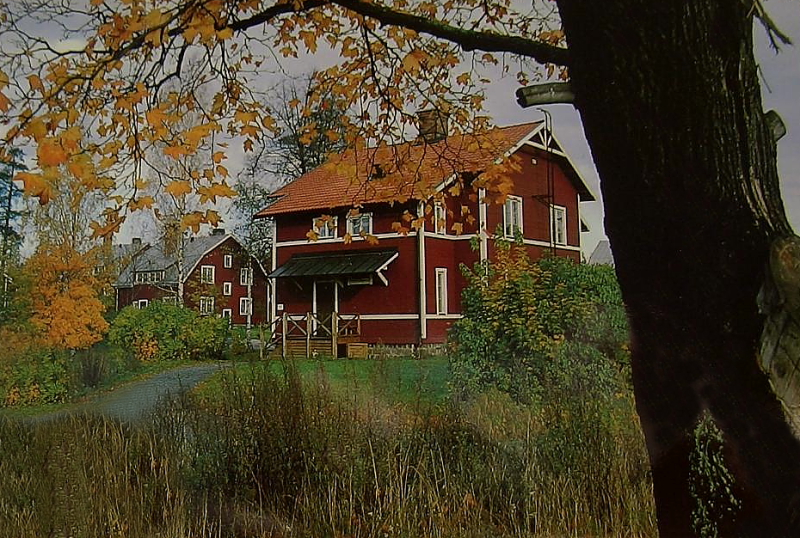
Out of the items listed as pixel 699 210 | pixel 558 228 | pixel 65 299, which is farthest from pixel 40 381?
pixel 699 210

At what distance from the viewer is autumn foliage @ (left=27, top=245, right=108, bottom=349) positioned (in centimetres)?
161

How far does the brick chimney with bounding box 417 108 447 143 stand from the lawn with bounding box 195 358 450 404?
21.8 inches

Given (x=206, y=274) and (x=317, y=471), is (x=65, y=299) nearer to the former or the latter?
(x=206, y=274)

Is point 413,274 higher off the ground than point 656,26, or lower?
lower

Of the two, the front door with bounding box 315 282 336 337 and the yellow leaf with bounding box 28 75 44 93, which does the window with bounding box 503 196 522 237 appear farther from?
the yellow leaf with bounding box 28 75 44 93

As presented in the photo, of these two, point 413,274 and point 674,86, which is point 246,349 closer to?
point 413,274

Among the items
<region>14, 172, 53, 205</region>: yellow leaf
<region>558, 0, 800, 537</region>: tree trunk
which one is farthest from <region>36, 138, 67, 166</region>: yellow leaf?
<region>558, 0, 800, 537</region>: tree trunk

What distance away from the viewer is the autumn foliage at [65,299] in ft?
5.28

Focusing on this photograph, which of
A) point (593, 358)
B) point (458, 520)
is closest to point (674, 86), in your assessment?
point (458, 520)

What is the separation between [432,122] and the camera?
1687 mm

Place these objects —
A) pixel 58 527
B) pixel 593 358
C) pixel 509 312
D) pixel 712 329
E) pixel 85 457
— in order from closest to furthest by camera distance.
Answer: pixel 712 329 → pixel 58 527 → pixel 85 457 → pixel 593 358 → pixel 509 312

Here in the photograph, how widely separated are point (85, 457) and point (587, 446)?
1.06 m

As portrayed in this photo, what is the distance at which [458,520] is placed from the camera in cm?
139

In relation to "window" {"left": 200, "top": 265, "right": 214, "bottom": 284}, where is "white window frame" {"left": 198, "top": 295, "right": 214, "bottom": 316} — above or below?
below
